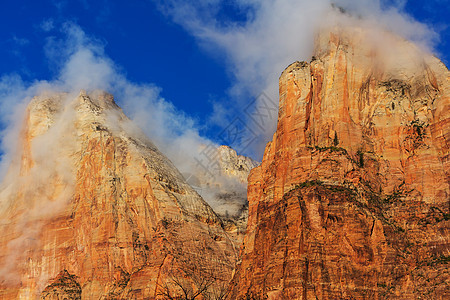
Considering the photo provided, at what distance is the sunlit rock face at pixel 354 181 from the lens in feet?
443

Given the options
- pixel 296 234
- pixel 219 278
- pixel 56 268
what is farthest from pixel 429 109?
pixel 56 268

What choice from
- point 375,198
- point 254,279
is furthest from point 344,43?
point 254,279

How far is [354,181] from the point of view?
144625 mm

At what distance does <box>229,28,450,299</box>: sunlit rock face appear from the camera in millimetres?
134875

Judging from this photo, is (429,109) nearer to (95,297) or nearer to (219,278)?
(219,278)

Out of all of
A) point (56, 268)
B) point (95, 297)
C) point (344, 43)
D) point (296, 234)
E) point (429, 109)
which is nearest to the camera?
point (296, 234)

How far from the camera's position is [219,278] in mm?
197625

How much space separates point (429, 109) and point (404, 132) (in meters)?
5.64

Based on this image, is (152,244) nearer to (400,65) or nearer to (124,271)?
(124,271)

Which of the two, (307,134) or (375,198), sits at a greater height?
(307,134)

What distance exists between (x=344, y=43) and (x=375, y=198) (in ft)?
104

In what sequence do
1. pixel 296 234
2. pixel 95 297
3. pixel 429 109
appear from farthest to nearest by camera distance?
pixel 95 297 → pixel 429 109 → pixel 296 234

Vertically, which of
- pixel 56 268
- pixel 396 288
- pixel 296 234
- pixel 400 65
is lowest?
pixel 396 288

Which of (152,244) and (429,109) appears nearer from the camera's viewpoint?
(429,109)
